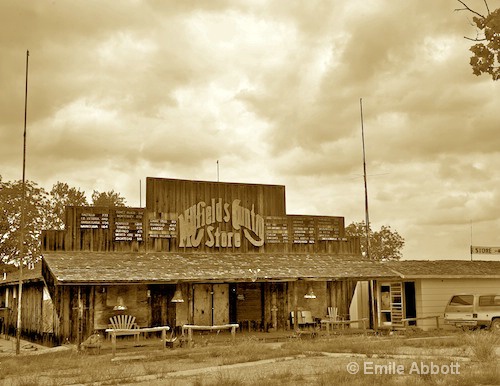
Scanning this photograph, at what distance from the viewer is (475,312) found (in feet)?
85.7

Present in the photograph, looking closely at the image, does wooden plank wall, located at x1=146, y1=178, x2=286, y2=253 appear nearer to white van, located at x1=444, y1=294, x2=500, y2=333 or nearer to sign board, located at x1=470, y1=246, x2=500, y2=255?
white van, located at x1=444, y1=294, x2=500, y2=333

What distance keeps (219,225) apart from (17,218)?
22.5m

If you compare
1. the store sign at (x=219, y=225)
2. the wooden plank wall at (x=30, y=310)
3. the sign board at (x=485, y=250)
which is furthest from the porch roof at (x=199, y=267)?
the sign board at (x=485, y=250)

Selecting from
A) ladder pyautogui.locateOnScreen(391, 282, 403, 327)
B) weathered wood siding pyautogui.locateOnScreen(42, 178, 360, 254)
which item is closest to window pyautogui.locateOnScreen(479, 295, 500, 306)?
ladder pyautogui.locateOnScreen(391, 282, 403, 327)

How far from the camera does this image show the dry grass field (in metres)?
12.7

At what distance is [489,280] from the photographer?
30047 mm

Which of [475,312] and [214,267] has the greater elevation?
[214,267]

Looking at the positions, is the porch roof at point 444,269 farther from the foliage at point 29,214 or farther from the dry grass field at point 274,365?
the foliage at point 29,214

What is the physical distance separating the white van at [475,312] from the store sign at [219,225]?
847 cm

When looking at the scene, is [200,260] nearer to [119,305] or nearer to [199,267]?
[199,267]

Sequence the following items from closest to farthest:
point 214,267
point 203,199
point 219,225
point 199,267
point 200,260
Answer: point 199,267 → point 214,267 → point 200,260 → point 203,199 → point 219,225

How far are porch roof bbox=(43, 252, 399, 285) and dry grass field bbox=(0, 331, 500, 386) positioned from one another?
7.94 ft

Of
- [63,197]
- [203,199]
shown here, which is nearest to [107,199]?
[63,197]

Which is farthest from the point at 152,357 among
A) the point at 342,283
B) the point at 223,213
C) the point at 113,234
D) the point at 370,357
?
the point at 342,283
